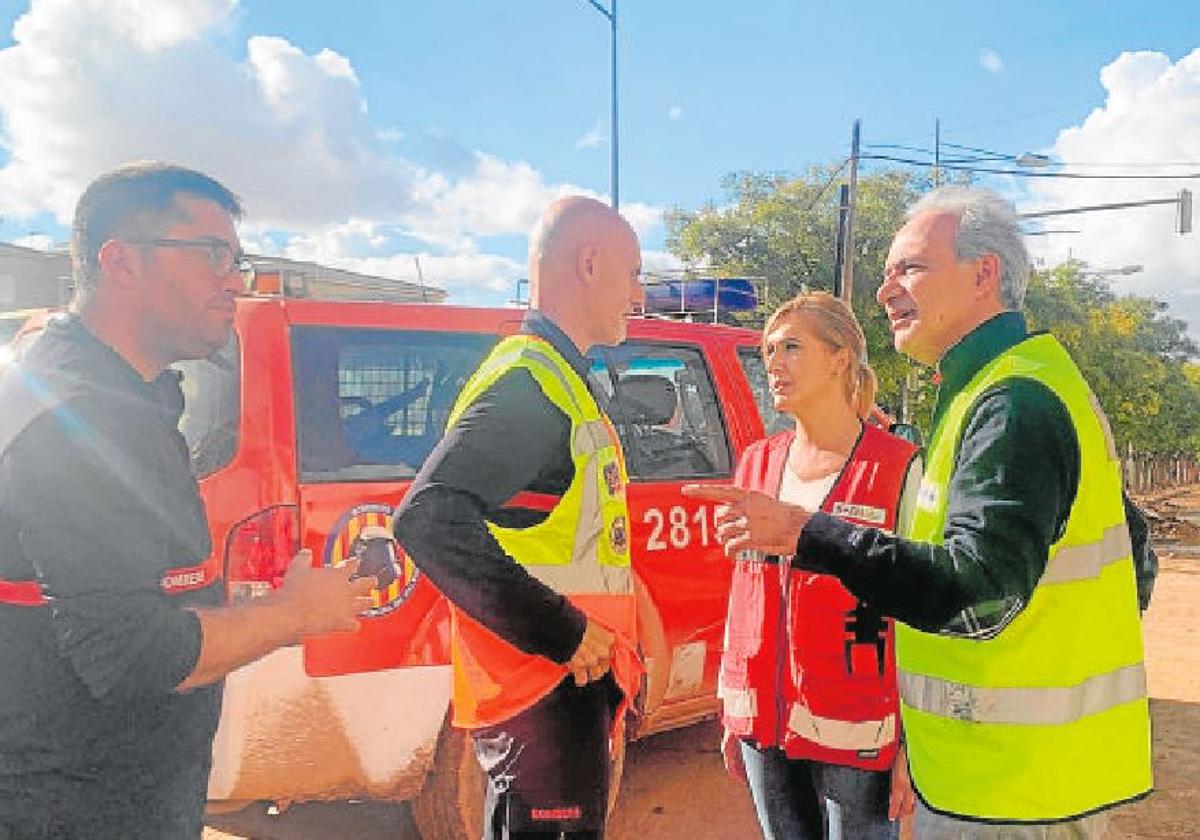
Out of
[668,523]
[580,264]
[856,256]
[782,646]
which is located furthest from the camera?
[856,256]

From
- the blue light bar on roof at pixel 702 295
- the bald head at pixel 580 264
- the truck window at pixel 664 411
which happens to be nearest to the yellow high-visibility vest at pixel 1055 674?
the bald head at pixel 580 264

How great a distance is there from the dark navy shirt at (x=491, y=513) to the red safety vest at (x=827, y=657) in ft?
2.38

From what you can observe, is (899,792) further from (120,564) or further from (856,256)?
(856,256)

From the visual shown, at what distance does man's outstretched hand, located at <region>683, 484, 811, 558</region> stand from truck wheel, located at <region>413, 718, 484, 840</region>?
1642 mm

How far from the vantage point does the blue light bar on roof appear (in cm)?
582

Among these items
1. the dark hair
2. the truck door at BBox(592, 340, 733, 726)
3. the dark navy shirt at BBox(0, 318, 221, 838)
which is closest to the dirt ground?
the truck door at BBox(592, 340, 733, 726)

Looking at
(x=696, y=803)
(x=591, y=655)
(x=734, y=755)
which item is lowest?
(x=696, y=803)

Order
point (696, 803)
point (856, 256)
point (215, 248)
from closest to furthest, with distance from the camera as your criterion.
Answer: point (215, 248)
point (696, 803)
point (856, 256)

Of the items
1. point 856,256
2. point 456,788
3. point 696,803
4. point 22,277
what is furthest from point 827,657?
point 22,277

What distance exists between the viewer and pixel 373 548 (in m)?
3.11

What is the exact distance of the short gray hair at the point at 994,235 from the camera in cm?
181

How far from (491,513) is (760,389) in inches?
115

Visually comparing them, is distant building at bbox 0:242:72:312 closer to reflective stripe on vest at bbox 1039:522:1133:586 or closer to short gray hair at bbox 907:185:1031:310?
short gray hair at bbox 907:185:1031:310

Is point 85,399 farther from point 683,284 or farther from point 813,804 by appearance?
point 683,284
